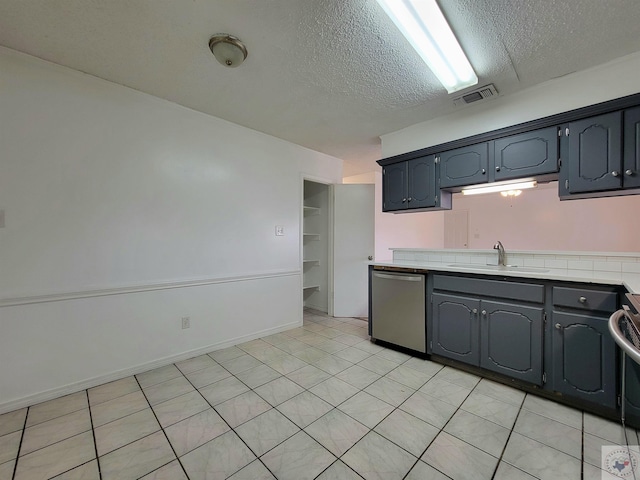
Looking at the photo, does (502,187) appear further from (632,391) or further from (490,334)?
(632,391)

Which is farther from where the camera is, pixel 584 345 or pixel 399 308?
pixel 399 308

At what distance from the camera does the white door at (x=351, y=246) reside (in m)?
3.94

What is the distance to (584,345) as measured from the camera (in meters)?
1.74

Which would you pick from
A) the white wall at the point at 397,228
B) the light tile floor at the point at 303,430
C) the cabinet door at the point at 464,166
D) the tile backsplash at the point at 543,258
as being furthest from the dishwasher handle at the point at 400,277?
the white wall at the point at 397,228

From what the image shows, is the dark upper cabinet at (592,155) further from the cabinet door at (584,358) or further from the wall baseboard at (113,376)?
the wall baseboard at (113,376)

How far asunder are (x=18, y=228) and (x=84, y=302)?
66cm

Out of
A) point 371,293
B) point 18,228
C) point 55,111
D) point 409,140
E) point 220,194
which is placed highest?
point 409,140

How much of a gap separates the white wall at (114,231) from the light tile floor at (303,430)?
36 cm

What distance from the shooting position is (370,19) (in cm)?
153

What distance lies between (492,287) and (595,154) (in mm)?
1204

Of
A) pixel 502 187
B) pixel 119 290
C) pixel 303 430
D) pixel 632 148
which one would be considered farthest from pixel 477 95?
pixel 119 290

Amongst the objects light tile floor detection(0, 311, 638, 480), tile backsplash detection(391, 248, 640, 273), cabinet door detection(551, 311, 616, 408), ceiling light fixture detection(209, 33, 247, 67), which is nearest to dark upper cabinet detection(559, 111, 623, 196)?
tile backsplash detection(391, 248, 640, 273)

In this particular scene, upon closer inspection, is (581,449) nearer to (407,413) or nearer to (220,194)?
(407,413)

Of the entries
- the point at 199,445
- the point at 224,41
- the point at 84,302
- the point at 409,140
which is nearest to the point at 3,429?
the point at 84,302
